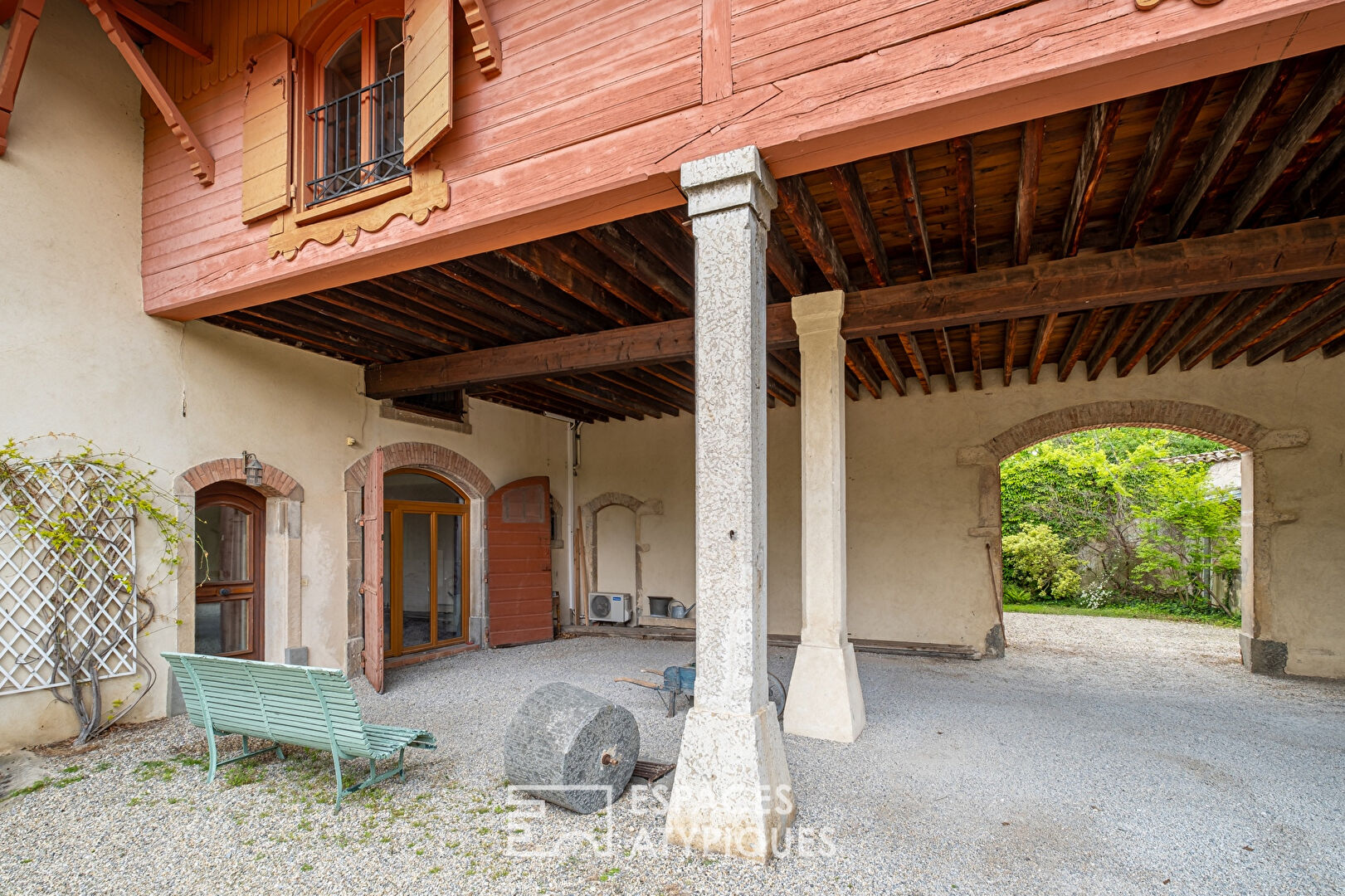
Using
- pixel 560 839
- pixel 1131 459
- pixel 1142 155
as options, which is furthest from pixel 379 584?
pixel 1131 459

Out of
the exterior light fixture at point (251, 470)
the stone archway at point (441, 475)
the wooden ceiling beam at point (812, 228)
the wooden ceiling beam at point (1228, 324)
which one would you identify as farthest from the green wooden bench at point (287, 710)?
the wooden ceiling beam at point (1228, 324)

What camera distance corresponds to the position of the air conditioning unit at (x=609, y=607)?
9.43 meters

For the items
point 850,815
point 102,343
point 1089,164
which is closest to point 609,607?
point 102,343

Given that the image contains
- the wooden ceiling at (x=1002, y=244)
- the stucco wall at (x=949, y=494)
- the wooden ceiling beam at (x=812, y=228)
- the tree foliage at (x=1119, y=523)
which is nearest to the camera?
the wooden ceiling at (x=1002, y=244)

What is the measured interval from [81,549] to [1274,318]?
8.68m

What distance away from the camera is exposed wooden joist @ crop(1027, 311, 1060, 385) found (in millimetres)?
5406

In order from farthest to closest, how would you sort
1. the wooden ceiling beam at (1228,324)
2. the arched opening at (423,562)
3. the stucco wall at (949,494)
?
the arched opening at (423,562) → the stucco wall at (949,494) → the wooden ceiling beam at (1228,324)

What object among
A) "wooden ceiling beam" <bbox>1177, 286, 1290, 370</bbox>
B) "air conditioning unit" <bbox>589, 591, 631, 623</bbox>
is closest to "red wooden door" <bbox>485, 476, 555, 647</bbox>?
"air conditioning unit" <bbox>589, 591, 631, 623</bbox>

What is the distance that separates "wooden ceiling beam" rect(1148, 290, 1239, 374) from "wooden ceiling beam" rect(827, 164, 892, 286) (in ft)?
7.47

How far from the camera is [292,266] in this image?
4164mm

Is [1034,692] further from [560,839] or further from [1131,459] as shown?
[1131,459]

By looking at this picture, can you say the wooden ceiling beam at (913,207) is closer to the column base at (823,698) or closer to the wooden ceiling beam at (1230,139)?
the wooden ceiling beam at (1230,139)

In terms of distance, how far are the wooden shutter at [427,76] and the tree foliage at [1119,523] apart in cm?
1097

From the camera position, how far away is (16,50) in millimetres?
4176
